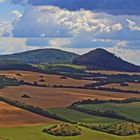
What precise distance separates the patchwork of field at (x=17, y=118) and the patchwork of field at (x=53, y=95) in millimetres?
17396

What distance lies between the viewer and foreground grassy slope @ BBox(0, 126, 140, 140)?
306 feet

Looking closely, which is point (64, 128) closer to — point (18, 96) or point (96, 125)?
point (96, 125)

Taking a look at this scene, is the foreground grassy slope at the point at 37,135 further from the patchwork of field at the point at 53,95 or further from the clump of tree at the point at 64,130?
the patchwork of field at the point at 53,95

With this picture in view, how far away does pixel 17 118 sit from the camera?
111062 millimetres

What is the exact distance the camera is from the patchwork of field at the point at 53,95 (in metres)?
141

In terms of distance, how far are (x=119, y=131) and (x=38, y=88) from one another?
6789 cm

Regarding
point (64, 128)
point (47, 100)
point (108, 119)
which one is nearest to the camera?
point (64, 128)

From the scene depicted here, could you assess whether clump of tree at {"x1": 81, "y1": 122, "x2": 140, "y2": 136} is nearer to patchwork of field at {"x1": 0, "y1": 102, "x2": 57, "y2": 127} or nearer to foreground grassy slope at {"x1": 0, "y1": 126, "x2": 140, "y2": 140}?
foreground grassy slope at {"x1": 0, "y1": 126, "x2": 140, "y2": 140}

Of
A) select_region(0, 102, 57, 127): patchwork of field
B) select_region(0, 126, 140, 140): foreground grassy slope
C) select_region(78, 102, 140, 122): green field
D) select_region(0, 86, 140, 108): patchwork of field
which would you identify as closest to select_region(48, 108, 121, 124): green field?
select_region(0, 86, 140, 108): patchwork of field

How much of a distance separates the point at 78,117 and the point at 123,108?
756 inches

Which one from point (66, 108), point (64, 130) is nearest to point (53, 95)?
point (66, 108)

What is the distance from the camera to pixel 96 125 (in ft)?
351

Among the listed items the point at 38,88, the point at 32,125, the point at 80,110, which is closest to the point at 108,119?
the point at 80,110

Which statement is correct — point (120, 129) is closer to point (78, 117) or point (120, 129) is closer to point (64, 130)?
point (64, 130)
